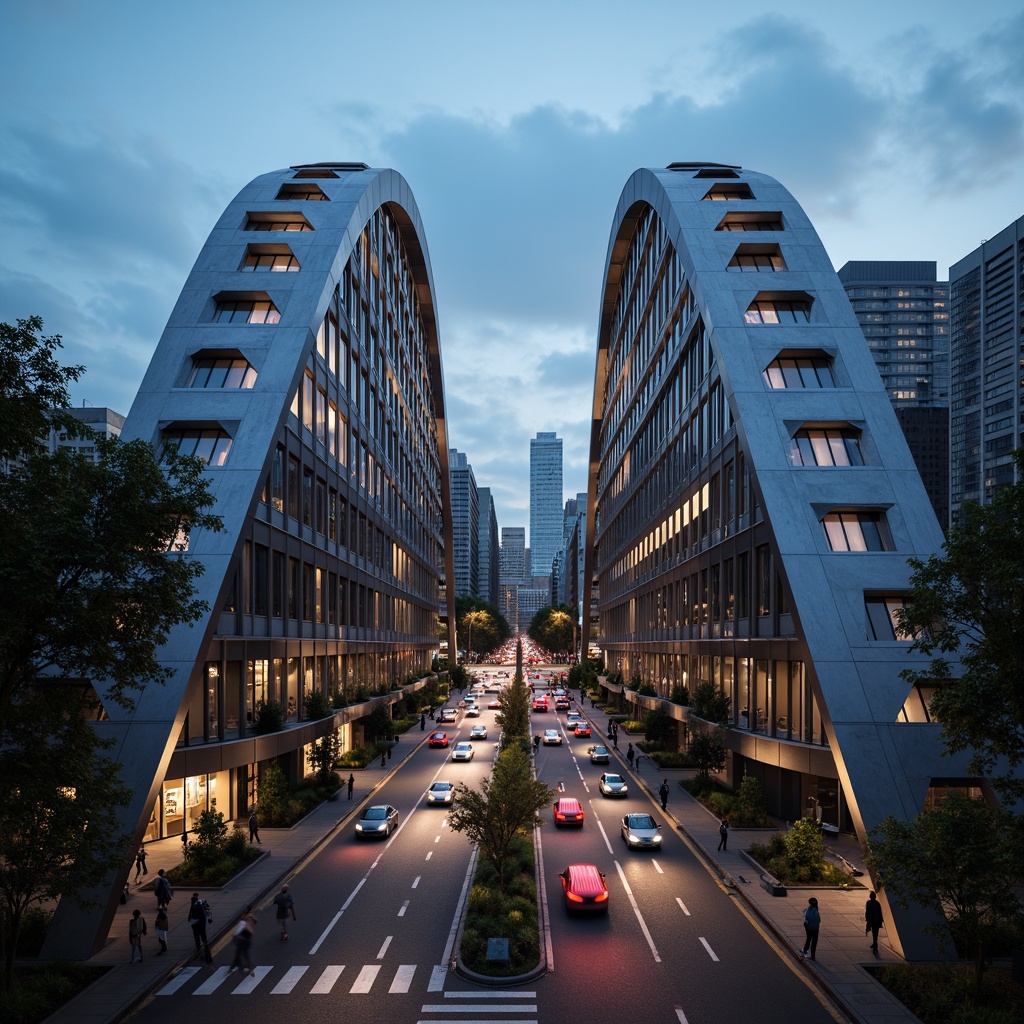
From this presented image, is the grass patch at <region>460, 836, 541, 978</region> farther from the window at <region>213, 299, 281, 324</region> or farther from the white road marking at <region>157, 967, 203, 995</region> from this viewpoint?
the window at <region>213, 299, 281, 324</region>

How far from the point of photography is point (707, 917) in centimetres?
2564

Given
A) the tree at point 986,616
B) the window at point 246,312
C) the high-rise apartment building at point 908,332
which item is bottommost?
the tree at point 986,616

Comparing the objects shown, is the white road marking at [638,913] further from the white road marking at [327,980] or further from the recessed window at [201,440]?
the recessed window at [201,440]

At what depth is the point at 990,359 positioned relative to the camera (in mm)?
97250

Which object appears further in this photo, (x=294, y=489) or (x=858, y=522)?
(x=294, y=489)

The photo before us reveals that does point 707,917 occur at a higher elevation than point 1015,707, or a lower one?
lower

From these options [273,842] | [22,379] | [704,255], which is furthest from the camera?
[704,255]

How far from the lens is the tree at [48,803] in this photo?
18266 mm

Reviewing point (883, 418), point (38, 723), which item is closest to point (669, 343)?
point (883, 418)

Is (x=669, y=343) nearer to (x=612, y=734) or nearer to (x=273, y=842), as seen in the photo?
(x=612, y=734)

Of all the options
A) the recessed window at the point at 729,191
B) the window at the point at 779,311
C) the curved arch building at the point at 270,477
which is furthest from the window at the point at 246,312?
the recessed window at the point at 729,191

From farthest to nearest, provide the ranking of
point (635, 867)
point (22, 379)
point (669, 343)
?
point (669, 343) < point (635, 867) < point (22, 379)

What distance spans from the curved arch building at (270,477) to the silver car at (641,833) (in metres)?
16.5

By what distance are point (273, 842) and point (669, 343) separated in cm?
4396
